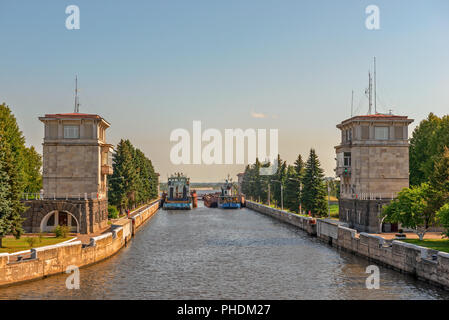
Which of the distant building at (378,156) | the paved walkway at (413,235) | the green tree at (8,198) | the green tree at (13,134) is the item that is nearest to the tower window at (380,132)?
the distant building at (378,156)

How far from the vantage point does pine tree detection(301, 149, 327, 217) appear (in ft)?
269

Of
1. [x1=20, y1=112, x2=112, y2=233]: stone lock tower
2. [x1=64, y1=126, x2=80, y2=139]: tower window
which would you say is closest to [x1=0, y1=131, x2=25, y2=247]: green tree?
[x1=20, y1=112, x2=112, y2=233]: stone lock tower

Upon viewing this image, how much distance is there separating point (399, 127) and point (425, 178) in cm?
1104

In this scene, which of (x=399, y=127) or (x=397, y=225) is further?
(x=399, y=127)

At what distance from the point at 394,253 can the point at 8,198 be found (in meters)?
31.5

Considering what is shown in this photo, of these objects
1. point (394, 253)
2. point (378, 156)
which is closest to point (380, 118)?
point (378, 156)

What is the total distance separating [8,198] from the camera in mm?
42875

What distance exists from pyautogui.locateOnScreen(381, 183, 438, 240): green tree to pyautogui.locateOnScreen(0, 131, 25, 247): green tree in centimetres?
3263

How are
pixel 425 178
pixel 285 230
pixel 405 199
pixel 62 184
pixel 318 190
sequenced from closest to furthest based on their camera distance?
pixel 405 199, pixel 62 184, pixel 425 178, pixel 285 230, pixel 318 190

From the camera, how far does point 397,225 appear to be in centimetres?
5619

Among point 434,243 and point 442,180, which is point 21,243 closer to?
point 434,243

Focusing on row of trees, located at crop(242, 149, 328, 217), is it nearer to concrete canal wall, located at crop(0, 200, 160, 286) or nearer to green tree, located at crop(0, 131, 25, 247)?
concrete canal wall, located at crop(0, 200, 160, 286)
